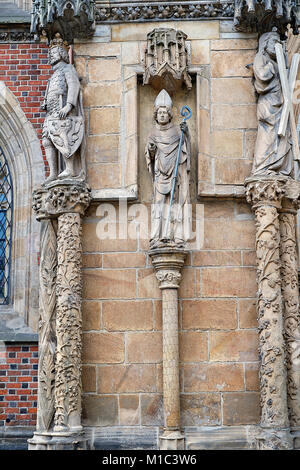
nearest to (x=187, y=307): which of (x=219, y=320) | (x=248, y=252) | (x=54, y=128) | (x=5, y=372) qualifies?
(x=219, y=320)

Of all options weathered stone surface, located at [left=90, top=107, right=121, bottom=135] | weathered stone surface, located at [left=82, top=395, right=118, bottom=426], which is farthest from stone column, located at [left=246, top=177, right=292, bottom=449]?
weathered stone surface, located at [left=90, top=107, right=121, bottom=135]

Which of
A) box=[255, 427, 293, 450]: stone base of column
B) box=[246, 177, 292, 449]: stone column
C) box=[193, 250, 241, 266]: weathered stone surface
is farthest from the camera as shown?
box=[193, 250, 241, 266]: weathered stone surface

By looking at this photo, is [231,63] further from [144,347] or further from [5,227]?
[5,227]

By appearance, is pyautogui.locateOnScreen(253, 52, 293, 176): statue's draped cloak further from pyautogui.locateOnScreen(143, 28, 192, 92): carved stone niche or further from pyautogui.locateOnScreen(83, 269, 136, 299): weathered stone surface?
pyautogui.locateOnScreen(83, 269, 136, 299): weathered stone surface

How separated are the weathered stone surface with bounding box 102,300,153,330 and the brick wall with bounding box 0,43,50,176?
3547 millimetres

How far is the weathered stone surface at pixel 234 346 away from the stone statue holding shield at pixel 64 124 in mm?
2225

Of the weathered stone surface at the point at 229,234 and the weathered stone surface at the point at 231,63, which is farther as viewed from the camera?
the weathered stone surface at the point at 231,63

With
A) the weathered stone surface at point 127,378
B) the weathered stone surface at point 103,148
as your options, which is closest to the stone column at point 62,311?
the weathered stone surface at point 127,378

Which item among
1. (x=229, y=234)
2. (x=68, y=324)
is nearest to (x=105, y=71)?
(x=229, y=234)

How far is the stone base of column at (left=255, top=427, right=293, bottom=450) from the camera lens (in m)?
7.02

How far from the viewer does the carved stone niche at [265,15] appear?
7902mm

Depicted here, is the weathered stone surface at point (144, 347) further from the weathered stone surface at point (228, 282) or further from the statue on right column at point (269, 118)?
the statue on right column at point (269, 118)

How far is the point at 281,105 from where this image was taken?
25.8 ft

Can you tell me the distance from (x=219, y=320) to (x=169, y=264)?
785 mm
